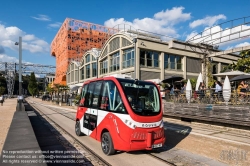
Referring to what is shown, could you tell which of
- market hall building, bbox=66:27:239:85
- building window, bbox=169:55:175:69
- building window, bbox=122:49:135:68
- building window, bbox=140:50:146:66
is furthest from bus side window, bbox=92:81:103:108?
building window, bbox=169:55:175:69

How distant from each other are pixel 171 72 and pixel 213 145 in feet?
74.4

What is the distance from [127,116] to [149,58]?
74.4 ft

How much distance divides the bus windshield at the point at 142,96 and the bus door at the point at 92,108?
4.33 feet

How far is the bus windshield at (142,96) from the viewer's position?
6.21 m

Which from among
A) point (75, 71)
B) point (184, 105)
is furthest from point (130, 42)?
point (75, 71)

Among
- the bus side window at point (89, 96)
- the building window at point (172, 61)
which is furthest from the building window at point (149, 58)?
the bus side window at point (89, 96)

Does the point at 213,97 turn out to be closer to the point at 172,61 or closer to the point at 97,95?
the point at 97,95

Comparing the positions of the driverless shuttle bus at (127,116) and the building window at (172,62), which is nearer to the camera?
the driverless shuttle bus at (127,116)

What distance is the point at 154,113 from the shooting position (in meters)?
6.47

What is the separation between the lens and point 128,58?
2906 centimetres

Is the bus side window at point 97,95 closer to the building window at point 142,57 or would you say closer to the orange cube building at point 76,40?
the building window at point 142,57

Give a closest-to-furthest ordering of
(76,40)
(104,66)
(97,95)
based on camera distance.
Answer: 1. (97,95)
2. (104,66)
3. (76,40)

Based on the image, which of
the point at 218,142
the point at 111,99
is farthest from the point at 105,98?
the point at 218,142

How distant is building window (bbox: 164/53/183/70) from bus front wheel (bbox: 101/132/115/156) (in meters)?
24.0
